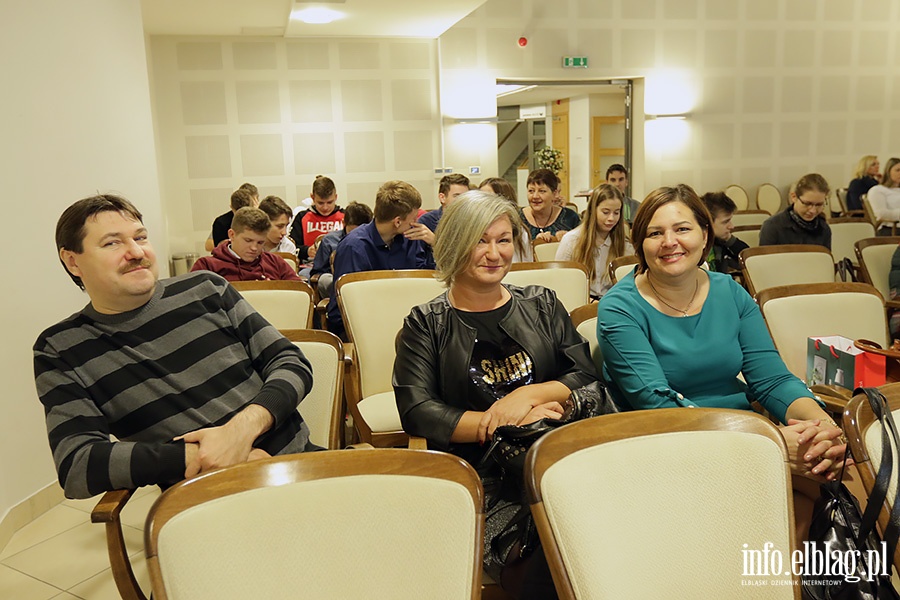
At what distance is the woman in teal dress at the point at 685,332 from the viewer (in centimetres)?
213

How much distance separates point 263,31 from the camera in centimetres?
804

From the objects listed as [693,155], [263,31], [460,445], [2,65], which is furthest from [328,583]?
[693,155]

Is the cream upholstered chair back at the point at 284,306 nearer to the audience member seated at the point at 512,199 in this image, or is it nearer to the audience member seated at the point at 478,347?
the audience member seated at the point at 478,347

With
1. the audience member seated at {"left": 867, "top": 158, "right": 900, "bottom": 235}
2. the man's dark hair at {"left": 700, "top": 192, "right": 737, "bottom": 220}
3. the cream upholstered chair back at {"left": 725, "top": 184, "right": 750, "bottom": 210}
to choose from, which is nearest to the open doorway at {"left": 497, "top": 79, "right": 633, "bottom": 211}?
the cream upholstered chair back at {"left": 725, "top": 184, "right": 750, "bottom": 210}

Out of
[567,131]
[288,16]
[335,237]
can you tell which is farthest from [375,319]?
[567,131]

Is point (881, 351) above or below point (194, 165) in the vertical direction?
below

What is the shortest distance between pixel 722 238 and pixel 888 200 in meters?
3.75

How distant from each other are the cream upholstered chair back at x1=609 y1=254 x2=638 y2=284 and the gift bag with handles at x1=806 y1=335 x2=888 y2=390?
1.41 m

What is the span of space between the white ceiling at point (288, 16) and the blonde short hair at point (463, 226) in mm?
5047

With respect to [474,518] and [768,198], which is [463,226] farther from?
[768,198]

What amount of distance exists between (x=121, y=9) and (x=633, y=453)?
483cm

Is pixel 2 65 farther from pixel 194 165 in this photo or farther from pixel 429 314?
pixel 194 165

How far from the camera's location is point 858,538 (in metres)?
1.47

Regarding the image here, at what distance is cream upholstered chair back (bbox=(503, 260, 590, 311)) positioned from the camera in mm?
3324
